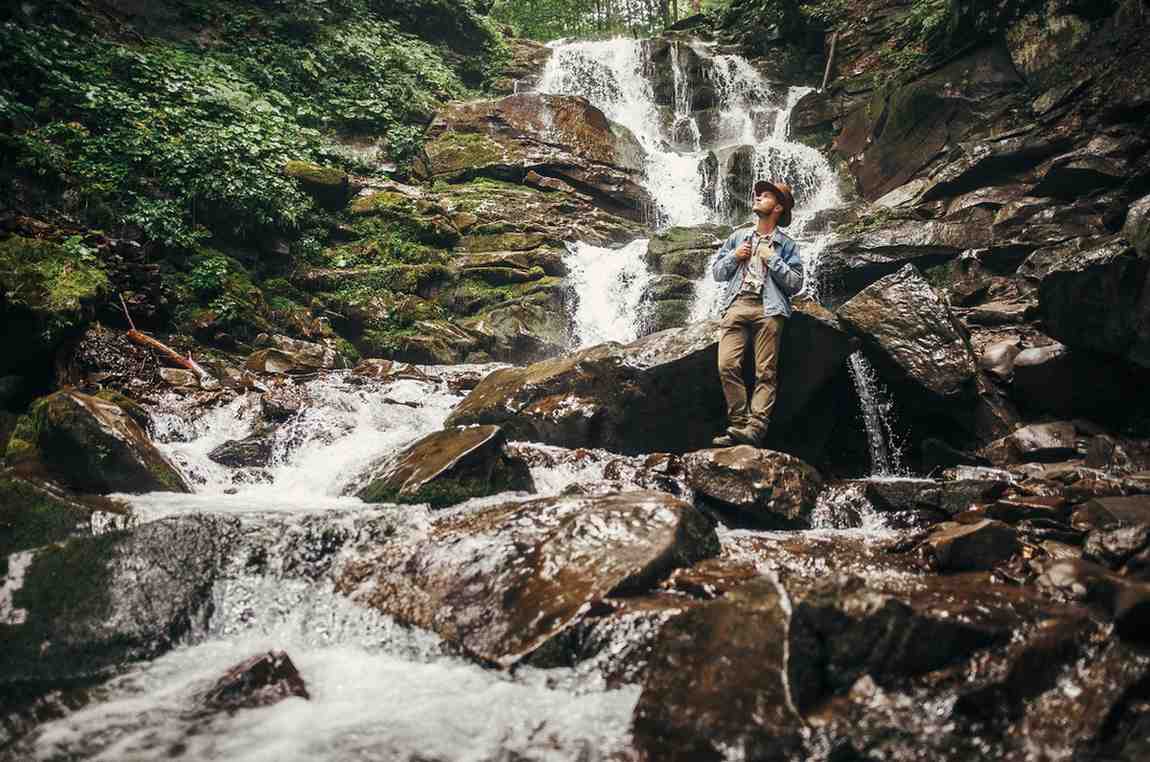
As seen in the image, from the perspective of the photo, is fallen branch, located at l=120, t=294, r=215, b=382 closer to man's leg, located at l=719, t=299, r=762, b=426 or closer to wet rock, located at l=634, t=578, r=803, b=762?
man's leg, located at l=719, t=299, r=762, b=426

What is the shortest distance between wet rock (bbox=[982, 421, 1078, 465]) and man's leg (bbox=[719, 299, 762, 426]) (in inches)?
108

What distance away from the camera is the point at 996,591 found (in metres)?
3.35

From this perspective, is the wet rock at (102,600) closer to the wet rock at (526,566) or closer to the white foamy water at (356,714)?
the white foamy water at (356,714)

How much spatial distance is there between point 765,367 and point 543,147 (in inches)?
550

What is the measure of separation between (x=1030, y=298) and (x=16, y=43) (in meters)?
17.0

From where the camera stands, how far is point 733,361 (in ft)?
22.2

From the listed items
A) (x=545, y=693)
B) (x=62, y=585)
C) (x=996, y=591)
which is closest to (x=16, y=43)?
(x=62, y=585)

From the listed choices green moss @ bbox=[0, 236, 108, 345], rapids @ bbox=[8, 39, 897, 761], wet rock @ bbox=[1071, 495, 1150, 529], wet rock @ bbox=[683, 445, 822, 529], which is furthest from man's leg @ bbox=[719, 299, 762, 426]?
green moss @ bbox=[0, 236, 108, 345]

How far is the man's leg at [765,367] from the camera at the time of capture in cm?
654

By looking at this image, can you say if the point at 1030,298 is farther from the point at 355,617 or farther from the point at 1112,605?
the point at 355,617

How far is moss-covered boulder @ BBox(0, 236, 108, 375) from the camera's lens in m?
6.68

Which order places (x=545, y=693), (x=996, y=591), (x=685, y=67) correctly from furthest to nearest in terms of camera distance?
(x=685, y=67), (x=996, y=591), (x=545, y=693)

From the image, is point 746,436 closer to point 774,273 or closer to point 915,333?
point 774,273

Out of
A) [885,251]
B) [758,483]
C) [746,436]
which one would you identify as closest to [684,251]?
[885,251]
